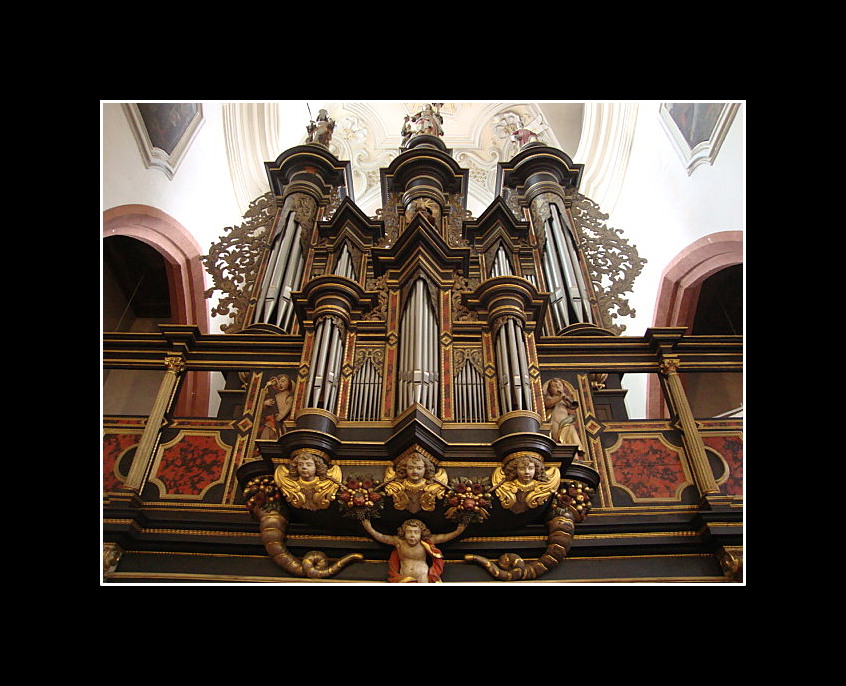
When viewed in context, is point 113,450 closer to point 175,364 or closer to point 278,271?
point 175,364

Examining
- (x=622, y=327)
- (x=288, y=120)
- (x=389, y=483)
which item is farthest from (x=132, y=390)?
(x=288, y=120)

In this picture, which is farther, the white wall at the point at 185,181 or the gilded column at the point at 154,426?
the white wall at the point at 185,181

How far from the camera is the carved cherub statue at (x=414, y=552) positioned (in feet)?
17.7

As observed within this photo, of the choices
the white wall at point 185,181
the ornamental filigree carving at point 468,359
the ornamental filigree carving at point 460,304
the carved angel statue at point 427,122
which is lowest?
the ornamental filigree carving at point 468,359

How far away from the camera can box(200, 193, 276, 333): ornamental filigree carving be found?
874cm

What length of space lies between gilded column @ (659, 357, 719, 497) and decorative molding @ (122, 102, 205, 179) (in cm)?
898

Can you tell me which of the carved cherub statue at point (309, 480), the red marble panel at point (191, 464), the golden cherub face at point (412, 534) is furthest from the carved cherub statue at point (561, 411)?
the red marble panel at point (191, 464)

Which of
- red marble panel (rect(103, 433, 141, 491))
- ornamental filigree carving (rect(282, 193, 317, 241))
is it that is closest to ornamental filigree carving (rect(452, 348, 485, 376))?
red marble panel (rect(103, 433, 141, 491))

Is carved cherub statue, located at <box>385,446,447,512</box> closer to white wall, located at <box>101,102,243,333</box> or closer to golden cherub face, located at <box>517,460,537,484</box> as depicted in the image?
golden cherub face, located at <box>517,460,537,484</box>

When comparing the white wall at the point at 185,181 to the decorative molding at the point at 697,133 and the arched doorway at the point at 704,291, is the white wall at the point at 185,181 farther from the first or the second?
the decorative molding at the point at 697,133

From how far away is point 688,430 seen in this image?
6.46 m

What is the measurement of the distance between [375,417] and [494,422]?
1.04 meters

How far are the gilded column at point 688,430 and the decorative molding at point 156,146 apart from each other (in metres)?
8.98

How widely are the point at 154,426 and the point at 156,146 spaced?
7.35 meters
